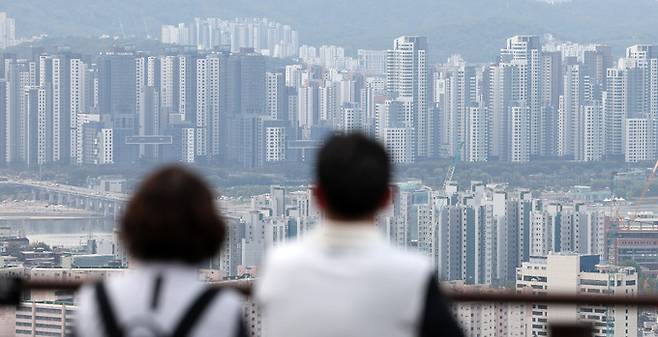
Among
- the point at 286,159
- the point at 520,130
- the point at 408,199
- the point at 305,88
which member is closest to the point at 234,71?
the point at 305,88

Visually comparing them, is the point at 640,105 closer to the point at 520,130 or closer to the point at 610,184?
the point at 520,130

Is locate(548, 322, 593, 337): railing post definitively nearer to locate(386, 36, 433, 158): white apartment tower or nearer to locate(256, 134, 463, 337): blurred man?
locate(256, 134, 463, 337): blurred man

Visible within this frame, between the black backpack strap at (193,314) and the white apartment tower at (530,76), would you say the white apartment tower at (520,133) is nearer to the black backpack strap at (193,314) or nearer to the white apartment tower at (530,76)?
the white apartment tower at (530,76)

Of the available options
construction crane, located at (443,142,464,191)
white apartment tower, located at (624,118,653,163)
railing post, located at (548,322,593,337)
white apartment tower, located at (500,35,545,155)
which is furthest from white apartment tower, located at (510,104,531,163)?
railing post, located at (548,322,593,337)

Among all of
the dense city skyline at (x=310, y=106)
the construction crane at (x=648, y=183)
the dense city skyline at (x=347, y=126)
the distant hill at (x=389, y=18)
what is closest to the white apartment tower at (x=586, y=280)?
the dense city skyline at (x=347, y=126)

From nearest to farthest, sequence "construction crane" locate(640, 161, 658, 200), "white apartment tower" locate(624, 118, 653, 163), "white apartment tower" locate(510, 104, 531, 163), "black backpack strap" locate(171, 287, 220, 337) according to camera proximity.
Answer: "black backpack strap" locate(171, 287, 220, 337) < "construction crane" locate(640, 161, 658, 200) < "white apartment tower" locate(624, 118, 653, 163) < "white apartment tower" locate(510, 104, 531, 163)

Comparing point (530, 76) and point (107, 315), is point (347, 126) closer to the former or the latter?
point (530, 76)

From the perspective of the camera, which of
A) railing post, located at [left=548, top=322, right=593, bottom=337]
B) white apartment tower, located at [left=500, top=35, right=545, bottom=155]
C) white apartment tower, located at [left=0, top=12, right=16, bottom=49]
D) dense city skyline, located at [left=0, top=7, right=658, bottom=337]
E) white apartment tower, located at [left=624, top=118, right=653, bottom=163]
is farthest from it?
white apartment tower, located at [left=0, top=12, right=16, bottom=49]

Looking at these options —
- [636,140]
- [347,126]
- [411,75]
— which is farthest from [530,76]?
[347,126]
